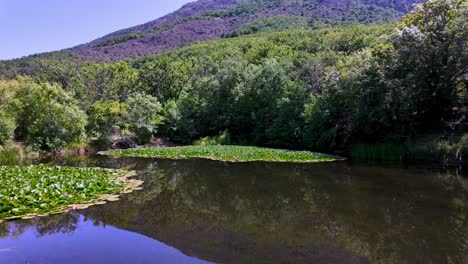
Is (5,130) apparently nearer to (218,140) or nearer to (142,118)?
(142,118)

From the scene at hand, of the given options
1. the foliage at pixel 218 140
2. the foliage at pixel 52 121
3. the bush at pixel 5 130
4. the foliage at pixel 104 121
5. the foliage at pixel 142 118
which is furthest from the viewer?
the foliage at pixel 142 118

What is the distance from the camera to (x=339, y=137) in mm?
34500

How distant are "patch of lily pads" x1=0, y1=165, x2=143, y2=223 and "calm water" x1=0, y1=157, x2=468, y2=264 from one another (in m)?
0.49

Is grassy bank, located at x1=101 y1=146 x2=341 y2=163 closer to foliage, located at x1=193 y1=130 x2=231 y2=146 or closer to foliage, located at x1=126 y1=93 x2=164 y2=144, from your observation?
foliage, located at x1=126 y1=93 x2=164 y2=144

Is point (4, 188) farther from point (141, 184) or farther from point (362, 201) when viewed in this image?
point (362, 201)

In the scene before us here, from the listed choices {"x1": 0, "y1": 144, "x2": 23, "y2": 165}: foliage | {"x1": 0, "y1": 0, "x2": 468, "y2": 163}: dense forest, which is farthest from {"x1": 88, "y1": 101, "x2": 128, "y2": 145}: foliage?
{"x1": 0, "y1": 144, "x2": 23, "y2": 165}: foliage

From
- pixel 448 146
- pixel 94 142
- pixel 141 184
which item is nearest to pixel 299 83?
pixel 448 146

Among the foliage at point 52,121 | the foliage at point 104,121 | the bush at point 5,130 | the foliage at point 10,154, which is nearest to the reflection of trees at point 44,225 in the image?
the foliage at point 10,154

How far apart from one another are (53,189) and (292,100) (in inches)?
1107

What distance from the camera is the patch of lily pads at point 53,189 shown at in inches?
457

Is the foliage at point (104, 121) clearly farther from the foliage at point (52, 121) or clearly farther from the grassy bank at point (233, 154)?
the grassy bank at point (233, 154)

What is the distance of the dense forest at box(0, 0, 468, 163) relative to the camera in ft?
91.7

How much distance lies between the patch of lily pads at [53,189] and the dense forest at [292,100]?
18.4m

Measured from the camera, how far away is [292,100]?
38.2 meters
